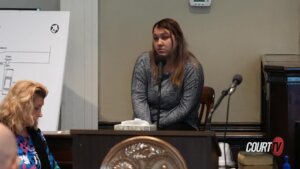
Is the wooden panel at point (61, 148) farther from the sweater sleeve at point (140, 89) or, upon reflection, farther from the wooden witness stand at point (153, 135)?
the wooden witness stand at point (153, 135)

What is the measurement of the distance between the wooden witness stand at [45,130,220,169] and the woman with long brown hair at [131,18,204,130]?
80cm

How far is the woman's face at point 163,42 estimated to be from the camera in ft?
10.9

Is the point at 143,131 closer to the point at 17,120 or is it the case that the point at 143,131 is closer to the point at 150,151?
the point at 150,151

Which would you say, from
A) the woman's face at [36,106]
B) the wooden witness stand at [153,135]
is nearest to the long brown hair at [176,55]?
the woman's face at [36,106]

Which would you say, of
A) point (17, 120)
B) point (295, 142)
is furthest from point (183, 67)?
point (295, 142)

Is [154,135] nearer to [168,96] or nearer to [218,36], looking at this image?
[168,96]

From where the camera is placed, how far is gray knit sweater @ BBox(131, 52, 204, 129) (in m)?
3.22

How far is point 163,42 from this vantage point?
11.0 feet

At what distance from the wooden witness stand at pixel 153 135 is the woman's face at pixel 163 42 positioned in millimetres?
989

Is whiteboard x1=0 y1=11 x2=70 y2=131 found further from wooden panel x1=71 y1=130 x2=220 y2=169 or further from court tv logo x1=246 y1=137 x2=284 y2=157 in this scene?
wooden panel x1=71 y1=130 x2=220 y2=169

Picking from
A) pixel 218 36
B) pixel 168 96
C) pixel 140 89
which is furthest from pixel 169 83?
pixel 218 36

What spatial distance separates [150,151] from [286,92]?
212 centimetres

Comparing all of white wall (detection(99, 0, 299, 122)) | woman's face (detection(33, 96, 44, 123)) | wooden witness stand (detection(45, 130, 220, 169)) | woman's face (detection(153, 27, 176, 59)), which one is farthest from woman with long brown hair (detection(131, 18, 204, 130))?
white wall (detection(99, 0, 299, 122))

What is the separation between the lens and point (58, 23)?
4309 millimetres
